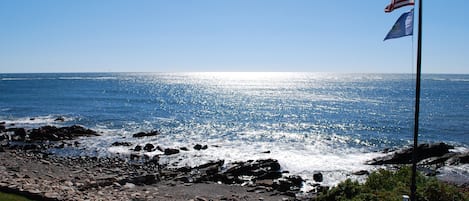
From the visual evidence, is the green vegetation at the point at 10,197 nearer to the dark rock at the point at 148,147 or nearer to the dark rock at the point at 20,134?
the dark rock at the point at 148,147

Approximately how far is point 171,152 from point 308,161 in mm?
12465

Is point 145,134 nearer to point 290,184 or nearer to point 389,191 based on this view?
point 290,184

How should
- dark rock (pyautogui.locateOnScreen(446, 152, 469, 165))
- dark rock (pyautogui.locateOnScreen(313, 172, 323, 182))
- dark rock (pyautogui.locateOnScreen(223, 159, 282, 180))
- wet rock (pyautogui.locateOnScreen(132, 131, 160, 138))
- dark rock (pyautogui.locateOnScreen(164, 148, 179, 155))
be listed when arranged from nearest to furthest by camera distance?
dark rock (pyautogui.locateOnScreen(313, 172, 323, 182)) < dark rock (pyautogui.locateOnScreen(223, 159, 282, 180)) < dark rock (pyautogui.locateOnScreen(446, 152, 469, 165)) < dark rock (pyautogui.locateOnScreen(164, 148, 179, 155)) < wet rock (pyautogui.locateOnScreen(132, 131, 160, 138))

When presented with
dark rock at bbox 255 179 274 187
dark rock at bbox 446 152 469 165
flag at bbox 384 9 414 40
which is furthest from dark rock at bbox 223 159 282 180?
flag at bbox 384 9 414 40

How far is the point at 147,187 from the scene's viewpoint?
1014 inches

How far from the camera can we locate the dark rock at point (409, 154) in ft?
115

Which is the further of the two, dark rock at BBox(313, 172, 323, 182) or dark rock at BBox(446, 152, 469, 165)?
dark rock at BBox(446, 152, 469, 165)

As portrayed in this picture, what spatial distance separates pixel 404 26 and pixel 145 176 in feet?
66.8

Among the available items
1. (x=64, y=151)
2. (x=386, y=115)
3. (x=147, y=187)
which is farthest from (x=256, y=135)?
(x=386, y=115)

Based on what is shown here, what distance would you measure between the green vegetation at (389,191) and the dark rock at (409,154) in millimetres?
17270

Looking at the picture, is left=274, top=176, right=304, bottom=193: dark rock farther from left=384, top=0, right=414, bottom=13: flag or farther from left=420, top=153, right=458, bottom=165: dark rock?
left=384, top=0, right=414, bottom=13: flag

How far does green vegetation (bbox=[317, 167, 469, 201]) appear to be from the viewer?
15337mm

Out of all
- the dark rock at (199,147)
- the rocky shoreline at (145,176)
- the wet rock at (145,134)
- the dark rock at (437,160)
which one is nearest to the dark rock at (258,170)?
the rocky shoreline at (145,176)

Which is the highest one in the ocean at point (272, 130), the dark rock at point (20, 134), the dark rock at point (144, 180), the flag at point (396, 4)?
the flag at point (396, 4)
